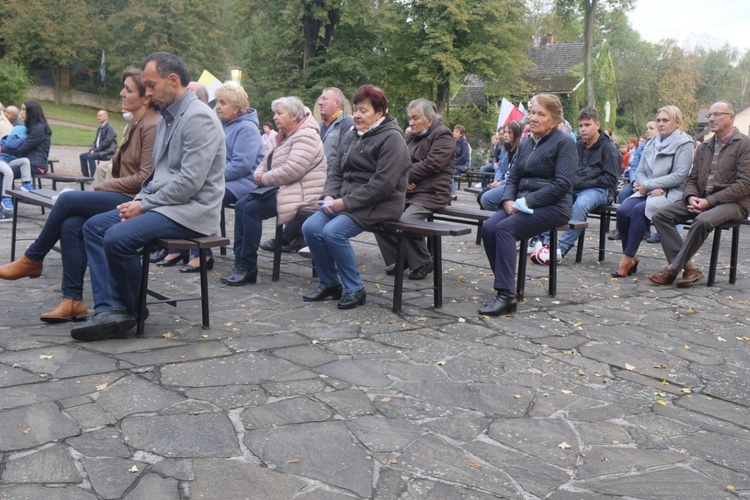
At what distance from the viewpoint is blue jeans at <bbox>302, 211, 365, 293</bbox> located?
6500mm

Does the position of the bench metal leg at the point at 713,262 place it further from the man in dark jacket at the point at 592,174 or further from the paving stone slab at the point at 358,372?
the paving stone slab at the point at 358,372

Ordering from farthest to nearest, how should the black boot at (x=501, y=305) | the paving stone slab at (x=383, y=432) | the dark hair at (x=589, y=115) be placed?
the dark hair at (x=589, y=115) → the black boot at (x=501, y=305) → the paving stone slab at (x=383, y=432)

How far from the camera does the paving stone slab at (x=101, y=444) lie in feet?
11.4

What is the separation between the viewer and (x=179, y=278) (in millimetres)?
7562

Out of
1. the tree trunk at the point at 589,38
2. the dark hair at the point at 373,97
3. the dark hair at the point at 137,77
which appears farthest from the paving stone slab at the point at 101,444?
the tree trunk at the point at 589,38

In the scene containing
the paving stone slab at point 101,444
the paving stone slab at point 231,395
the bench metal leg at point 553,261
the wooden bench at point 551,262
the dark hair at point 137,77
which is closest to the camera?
the paving stone slab at point 101,444

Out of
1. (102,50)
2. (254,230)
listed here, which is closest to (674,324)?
(254,230)

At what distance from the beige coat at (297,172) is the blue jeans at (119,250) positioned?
2.13 meters

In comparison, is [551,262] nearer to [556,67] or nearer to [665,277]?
[665,277]

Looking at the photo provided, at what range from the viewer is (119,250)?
5219 mm

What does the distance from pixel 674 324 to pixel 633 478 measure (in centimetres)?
326

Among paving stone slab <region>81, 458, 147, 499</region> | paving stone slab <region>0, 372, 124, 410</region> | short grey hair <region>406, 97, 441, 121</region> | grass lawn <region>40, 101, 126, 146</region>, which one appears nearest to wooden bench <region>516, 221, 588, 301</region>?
short grey hair <region>406, 97, 441, 121</region>

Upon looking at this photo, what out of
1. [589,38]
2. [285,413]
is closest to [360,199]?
[285,413]

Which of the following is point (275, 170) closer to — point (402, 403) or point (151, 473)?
point (402, 403)
